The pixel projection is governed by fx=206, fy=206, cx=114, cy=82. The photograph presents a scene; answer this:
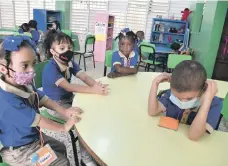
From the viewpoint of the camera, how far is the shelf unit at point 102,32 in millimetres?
5819

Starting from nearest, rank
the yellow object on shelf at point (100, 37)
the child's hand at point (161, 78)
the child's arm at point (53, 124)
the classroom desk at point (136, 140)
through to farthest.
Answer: the classroom desk at point (136, 140) < the child's arm at point (53, 124) < the child's hand at point (161, 78) < the yellow object on shelf at point (100, 37)

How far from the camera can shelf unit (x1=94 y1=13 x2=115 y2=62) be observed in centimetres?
582

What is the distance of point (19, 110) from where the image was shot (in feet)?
3.32

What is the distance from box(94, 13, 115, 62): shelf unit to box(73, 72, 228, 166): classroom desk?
4.78 metres

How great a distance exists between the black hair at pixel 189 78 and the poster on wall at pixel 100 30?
5.08 m

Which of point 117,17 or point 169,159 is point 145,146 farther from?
point 117,17

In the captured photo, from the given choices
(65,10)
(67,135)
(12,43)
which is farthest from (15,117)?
(65,10)

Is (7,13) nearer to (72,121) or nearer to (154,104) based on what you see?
(72,121)

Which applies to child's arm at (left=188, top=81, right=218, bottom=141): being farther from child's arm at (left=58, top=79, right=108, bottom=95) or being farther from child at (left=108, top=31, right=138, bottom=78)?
child at (left=108, top=31, right=138, bottom=78)

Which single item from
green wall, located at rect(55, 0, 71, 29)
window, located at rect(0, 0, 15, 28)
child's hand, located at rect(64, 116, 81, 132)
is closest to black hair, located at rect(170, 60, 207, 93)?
child's hand, located at rect(64, 116, 81, 132)

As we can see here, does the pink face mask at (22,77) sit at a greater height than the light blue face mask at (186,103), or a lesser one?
greater

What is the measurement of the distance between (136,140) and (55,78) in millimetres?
918

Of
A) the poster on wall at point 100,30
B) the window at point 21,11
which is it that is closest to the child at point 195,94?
the poster on wall at point 100,30

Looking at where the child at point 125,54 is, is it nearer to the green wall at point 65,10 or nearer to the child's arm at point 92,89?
the child's arm at point 92,89
